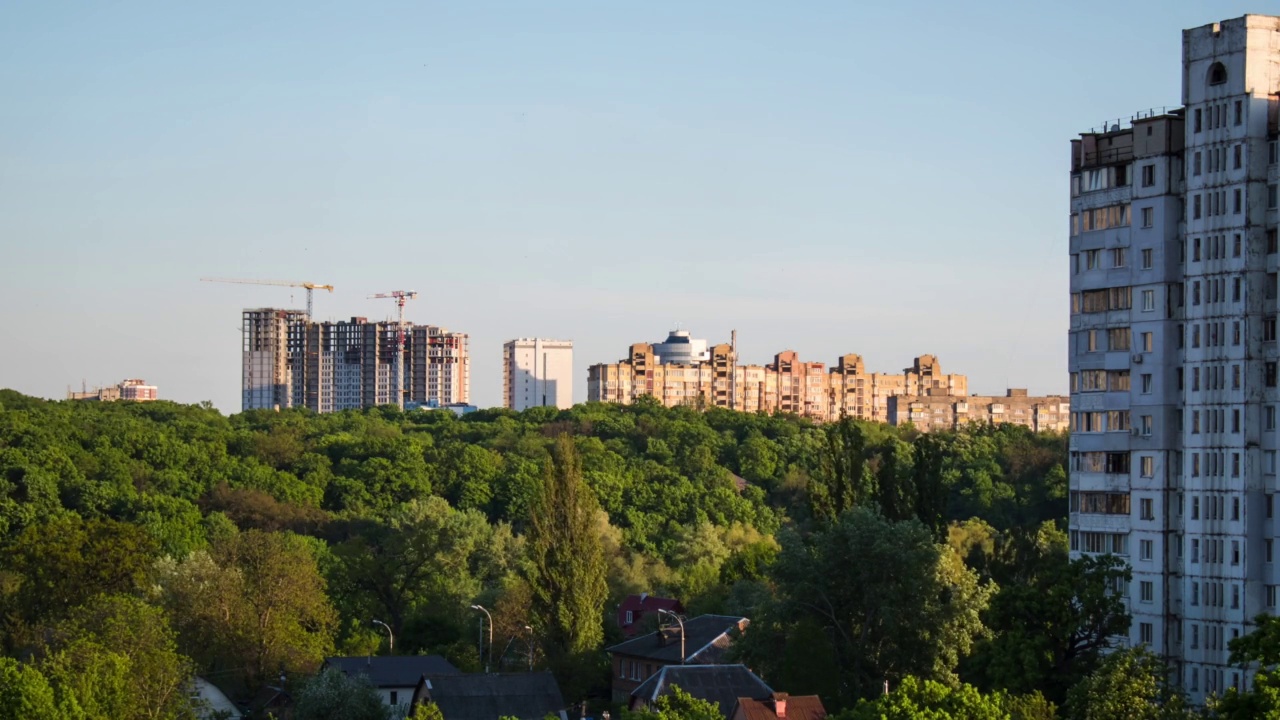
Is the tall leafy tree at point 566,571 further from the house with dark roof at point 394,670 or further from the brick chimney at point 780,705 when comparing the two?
the brick chimney at point 780,705

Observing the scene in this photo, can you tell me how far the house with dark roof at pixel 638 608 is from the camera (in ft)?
281

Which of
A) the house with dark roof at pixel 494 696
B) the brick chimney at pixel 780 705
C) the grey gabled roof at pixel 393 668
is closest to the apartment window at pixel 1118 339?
the brick chimney at pixel 780 705

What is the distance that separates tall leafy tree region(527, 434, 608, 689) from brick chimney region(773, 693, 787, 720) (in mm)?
19887

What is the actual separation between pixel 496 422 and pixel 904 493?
10346 cm

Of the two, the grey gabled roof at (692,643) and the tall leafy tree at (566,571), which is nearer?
the grey gabled roof at (692,643)

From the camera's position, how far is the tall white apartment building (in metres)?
54.3

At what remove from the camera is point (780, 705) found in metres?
53.8

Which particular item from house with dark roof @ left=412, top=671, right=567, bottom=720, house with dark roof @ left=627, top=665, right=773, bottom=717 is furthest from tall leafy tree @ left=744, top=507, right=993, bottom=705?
house with dark roof @ left=412, top=671, right=567, bottom=720

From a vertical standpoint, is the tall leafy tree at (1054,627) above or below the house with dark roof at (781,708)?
above

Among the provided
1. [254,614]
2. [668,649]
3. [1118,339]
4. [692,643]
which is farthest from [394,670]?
[1118,339]

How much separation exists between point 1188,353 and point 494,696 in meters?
26.1

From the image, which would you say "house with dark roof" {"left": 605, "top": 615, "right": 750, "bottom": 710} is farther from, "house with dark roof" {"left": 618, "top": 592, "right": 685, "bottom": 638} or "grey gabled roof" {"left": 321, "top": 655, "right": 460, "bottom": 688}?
"house with dark roof" {"left": 618, "top": 592, "right": 685, "bottom": 638}

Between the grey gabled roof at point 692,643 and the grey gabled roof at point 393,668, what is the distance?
6863 millimetres

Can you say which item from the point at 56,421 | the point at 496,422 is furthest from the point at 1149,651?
the point at 496,422
